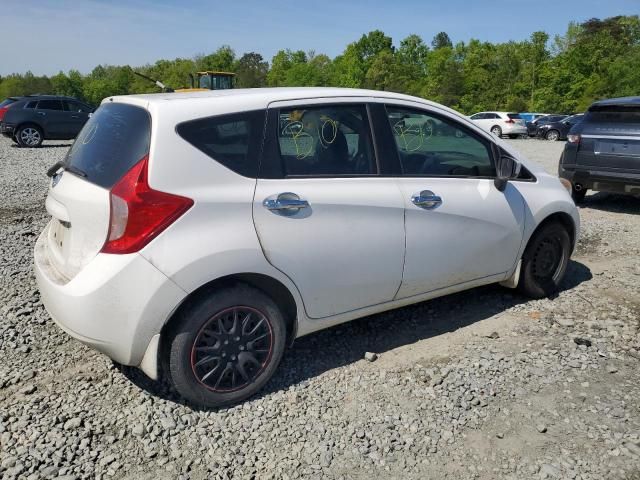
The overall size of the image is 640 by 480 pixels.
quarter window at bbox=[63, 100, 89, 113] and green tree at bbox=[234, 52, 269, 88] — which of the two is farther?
green tree at bbox=[234, 52, 269, 88]

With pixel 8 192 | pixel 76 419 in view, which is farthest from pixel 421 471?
pixel 8 192

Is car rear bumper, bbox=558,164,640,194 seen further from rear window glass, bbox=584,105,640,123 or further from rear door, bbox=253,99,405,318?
Result: rear door, bbox=253,99,405,318

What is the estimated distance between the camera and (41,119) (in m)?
18.6

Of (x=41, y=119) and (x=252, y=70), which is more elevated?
(x=252, y=70)

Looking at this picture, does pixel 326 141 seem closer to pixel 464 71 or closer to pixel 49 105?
pixel 49 105

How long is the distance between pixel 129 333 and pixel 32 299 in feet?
7.05

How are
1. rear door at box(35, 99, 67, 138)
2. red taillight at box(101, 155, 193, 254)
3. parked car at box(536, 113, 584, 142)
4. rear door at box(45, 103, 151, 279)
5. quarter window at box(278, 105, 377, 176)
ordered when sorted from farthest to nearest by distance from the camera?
parked car at box(536, 113, 584, 142) → rear door at box(35, 99, 67, 138) → quarter window at box(278, 105, 377, 176) → rear door at box(45, 103, 151, 279) → red taillight at box(101, 155, 193, 254)

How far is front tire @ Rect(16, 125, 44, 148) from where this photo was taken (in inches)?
723

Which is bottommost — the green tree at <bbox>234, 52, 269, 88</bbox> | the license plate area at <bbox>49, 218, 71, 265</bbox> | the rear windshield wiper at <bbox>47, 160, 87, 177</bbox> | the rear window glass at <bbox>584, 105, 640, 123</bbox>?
the license plate area at <bbox>49, 218, 71, 265</bbox>

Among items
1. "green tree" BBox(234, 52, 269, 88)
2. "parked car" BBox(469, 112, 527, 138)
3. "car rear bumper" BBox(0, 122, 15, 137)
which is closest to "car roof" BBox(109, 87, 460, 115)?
"car rear bumper" BBox(0, 122, 15, 137)

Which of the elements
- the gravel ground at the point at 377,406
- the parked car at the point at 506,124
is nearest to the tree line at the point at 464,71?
the parked car at the point at 506,124

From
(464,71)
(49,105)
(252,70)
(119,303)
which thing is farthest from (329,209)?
(252,70)

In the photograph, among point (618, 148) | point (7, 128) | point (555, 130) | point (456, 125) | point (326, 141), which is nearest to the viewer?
point (326, 141)

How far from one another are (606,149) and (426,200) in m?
5.36
